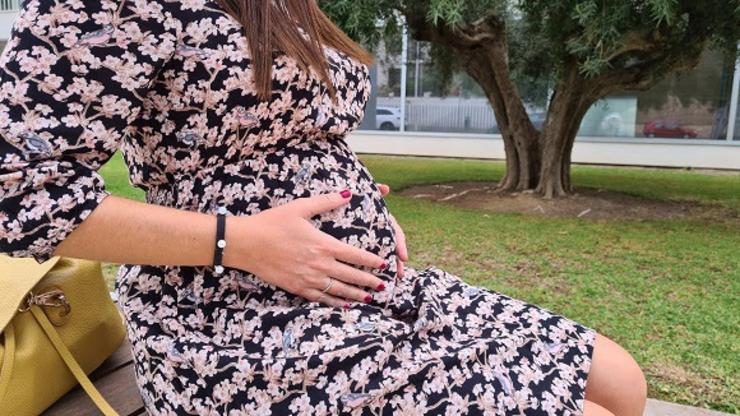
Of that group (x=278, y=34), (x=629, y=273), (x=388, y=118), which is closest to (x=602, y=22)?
(x=629, y=273)

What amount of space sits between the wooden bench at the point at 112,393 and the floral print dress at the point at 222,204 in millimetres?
255

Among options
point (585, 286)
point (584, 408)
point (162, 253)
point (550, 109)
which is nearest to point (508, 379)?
point (584, 408)

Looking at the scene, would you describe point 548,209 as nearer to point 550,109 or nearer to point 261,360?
point 550,109

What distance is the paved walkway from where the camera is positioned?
209 centimetres

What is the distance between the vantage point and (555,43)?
6465 millimetres

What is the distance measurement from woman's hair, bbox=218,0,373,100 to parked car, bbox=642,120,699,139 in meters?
13.4

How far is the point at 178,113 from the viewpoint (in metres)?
0.95

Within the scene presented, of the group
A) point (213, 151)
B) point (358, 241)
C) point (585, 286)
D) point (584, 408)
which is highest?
point (213, 151)

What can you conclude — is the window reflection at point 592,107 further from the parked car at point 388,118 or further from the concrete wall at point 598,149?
the concrete wall at point 598,149

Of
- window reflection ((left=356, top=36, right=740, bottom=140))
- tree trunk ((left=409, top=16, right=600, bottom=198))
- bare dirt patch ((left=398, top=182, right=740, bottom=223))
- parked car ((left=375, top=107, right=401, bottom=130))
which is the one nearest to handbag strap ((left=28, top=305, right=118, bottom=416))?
bare dirt patch ((left=398, top=182, right=740, bottom=223))

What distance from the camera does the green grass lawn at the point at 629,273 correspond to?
108 inches

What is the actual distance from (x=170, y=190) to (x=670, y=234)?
5429 mm

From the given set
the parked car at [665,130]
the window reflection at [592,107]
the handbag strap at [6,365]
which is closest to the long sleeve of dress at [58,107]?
the handbag strap at [6,365]

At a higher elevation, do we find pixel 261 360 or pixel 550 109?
pixel 550 109
